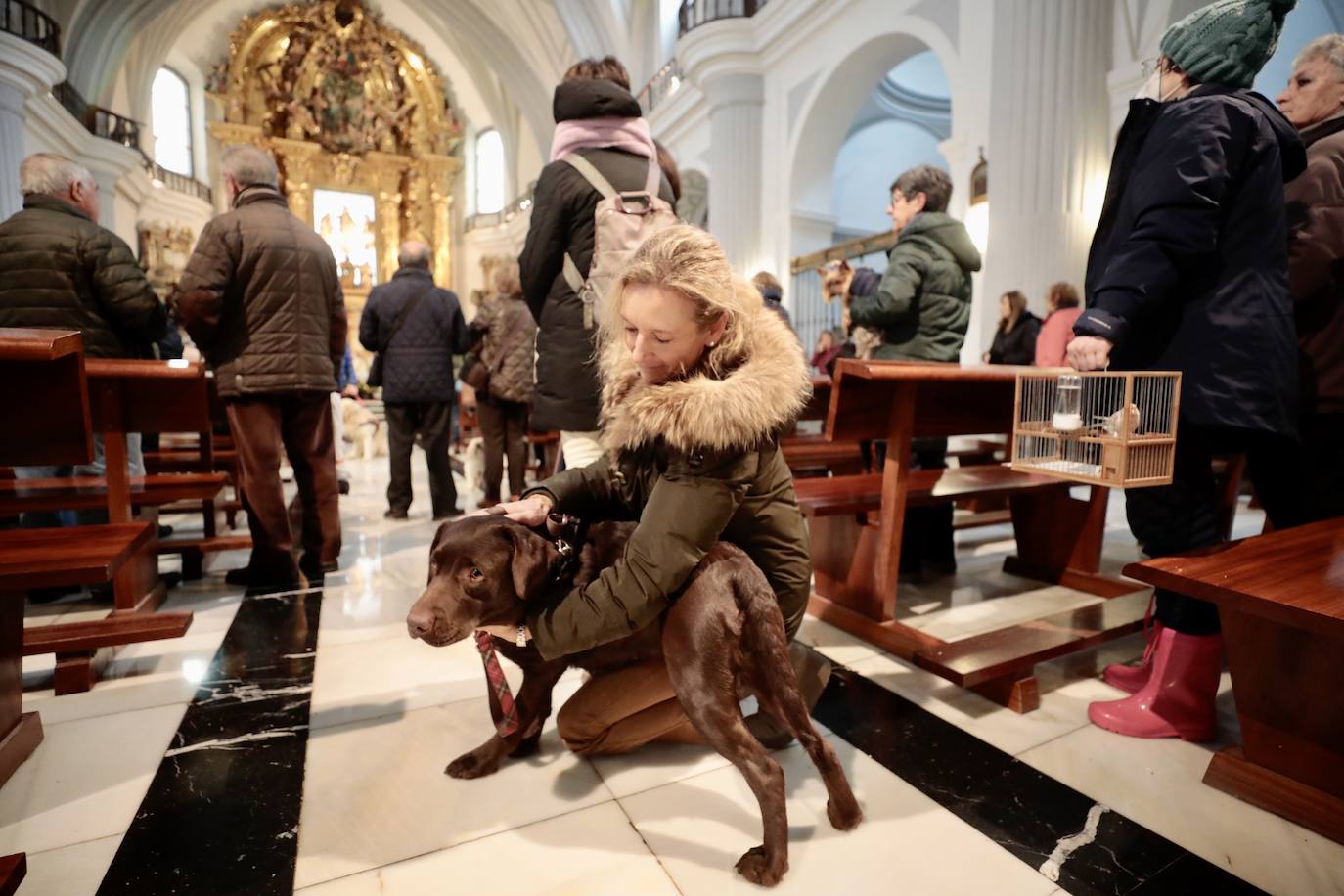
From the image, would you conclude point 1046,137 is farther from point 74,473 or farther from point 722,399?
point 74,473

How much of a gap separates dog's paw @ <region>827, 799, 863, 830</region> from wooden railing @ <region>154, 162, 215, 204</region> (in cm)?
1785

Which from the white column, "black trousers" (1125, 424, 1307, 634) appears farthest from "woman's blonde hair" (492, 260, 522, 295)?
the white column

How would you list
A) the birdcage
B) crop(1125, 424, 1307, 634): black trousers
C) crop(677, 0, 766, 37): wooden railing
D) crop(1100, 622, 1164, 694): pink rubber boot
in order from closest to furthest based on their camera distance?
the birdcage, crop(1125, 424, 1307, 634): black trousers, crop(1100, 622, 1164, 694): pink rubber boot, crop(677, 0, 766, 37): wooden railing

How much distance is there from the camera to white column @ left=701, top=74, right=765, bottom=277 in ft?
30.5

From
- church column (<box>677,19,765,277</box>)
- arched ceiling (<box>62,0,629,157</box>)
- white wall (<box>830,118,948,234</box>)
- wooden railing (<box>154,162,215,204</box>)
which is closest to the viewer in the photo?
church column (<box>677,19,765,277</box>)

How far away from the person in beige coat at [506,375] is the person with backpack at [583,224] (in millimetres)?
1833

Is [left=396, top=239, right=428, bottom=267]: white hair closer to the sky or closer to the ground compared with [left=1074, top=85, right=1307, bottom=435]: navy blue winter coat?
closer to the sky

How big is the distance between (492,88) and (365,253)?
514 centimetres

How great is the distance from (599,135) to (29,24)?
12.1 metres

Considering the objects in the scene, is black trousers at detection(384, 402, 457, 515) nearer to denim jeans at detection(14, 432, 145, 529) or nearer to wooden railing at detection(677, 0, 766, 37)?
denim jeans at detection(14, 432, 145, 529)

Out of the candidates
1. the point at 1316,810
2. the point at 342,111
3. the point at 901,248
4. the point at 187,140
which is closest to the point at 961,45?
the point at 901,248

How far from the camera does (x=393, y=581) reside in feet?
10.6

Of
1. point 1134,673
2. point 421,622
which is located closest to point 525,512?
point 421,622

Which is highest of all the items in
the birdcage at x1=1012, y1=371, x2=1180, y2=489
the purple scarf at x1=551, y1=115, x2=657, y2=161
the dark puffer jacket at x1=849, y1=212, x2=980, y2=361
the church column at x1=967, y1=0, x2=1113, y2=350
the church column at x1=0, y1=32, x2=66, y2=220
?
the church column at x1=0, y1=32, x2=66, y2=220
